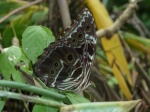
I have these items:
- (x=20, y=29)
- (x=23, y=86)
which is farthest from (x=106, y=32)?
(x=23, y=86)

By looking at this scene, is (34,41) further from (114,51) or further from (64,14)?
(114,51)

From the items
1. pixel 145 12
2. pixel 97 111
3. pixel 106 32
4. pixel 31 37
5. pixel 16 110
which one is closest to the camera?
pixel 97 111

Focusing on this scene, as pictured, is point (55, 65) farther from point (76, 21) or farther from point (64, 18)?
point (64, 18)

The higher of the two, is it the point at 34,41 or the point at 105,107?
the point at 34,41

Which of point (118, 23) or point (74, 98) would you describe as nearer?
point (74, 98)

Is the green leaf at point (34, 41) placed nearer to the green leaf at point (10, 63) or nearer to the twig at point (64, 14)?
the green leaf at point (10, 63)

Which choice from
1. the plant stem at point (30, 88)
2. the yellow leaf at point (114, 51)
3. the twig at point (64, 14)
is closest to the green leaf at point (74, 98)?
the plant stem at point (30, 88)

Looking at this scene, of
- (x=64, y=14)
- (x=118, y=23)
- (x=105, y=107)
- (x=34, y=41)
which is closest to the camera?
(x=105, y=107)

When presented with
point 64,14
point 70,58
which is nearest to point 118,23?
point 64,14

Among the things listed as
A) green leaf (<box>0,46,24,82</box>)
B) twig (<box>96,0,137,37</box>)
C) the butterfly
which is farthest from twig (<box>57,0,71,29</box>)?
green leaf (<box>0,46,24,82</box>)
